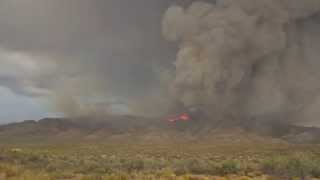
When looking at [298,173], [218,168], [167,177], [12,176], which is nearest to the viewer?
[12,176]

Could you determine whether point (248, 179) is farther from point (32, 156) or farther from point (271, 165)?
point (32, 156)

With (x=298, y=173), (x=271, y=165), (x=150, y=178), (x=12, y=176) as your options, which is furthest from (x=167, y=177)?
(x=271, y=165)

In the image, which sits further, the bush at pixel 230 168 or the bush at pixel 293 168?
the bush at pixel 230 168

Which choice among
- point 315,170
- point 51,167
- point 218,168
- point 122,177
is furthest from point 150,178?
point 315,170

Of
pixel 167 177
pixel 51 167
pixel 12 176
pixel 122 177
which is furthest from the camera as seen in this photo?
pixel 51 167

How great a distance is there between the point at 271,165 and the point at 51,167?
1755 cm

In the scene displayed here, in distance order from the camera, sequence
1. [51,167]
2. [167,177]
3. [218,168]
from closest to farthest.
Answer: [167,177], [51,167], [218,168]

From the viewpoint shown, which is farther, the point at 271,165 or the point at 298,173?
the point at 271,165

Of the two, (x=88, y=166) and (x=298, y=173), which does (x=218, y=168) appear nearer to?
(x=298, y=173)

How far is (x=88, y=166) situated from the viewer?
32688 millimetres

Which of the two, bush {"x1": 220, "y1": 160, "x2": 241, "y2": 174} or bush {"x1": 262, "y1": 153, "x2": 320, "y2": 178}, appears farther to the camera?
bush {"x1": 220, "y1": 160, "x2": 241, "y2": 174}

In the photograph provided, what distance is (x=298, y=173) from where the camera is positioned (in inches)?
1271

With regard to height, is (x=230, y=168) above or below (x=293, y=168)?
above

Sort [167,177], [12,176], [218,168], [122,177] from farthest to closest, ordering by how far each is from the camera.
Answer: [218,168], [167,177], [122,177], [12,176]
